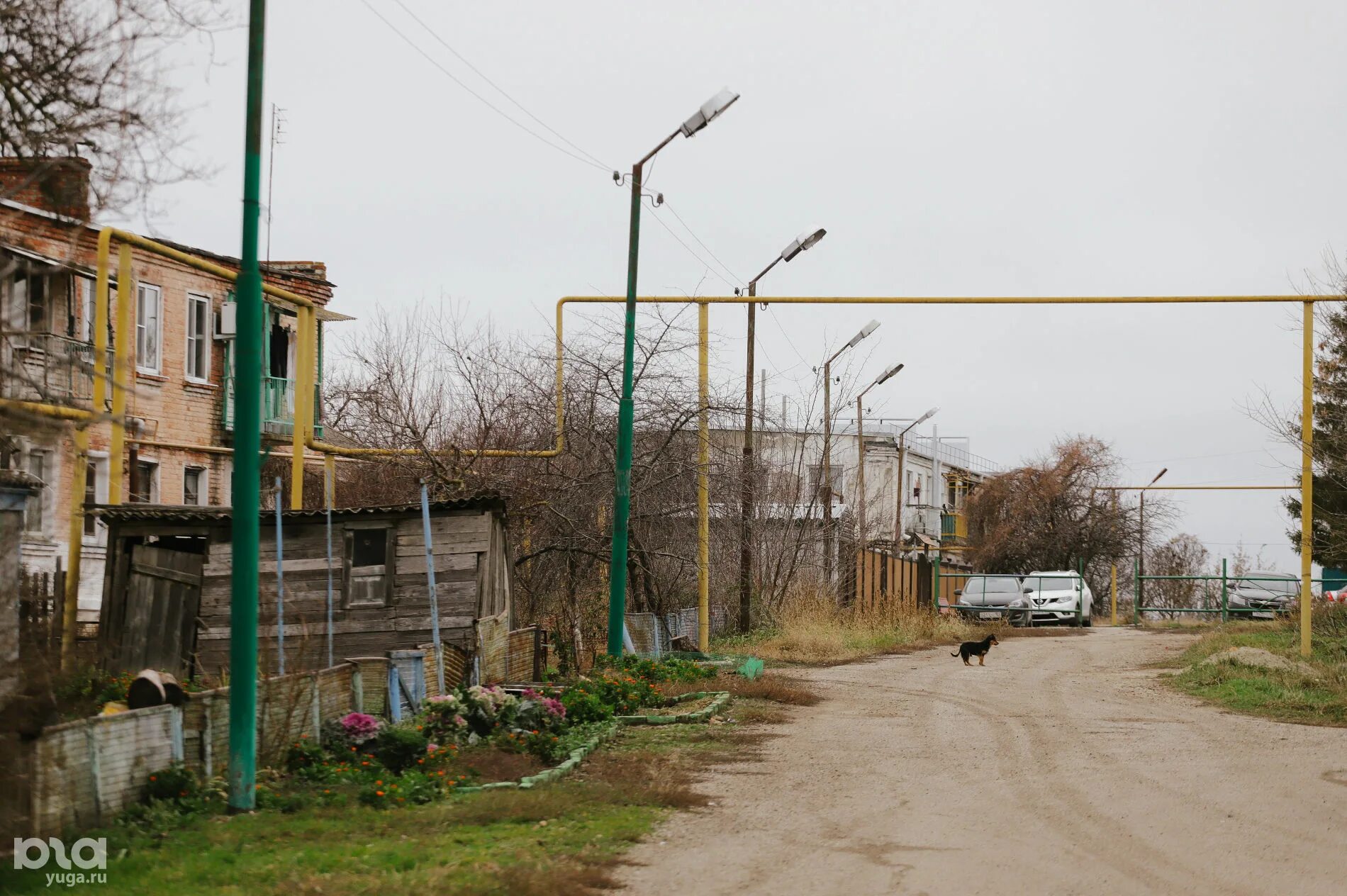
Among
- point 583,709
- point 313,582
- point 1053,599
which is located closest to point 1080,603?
point 1053,599

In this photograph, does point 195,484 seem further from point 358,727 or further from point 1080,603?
point 1080,603

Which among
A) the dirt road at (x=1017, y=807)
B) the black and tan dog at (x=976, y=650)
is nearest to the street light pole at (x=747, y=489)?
the black and tan dog at (x=976, y=650)

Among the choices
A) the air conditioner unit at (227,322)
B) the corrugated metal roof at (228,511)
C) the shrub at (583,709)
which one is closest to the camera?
the shrub at (583,709)

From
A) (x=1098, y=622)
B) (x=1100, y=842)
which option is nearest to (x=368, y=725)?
(x=1100, y=842)

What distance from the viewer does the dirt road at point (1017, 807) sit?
8086mm

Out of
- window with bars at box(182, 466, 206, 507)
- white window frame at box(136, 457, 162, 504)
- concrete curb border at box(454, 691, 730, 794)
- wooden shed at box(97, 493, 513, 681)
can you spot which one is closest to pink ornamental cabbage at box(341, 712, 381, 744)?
concrete curb border at box(454, 691, 730, 794)

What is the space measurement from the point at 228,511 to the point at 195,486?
16.0m

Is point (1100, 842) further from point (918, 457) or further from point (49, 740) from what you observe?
point (918, 457)

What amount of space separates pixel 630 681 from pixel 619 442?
4206 mm

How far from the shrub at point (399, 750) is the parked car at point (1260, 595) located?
29038 mm

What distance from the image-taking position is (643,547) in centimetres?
2428

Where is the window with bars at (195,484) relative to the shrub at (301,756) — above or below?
above

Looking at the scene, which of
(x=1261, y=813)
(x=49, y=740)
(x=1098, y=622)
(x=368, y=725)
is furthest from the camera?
(x=1098, y=622)

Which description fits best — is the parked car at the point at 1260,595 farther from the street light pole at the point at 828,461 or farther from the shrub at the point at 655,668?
the shrub at the point at 655,668
